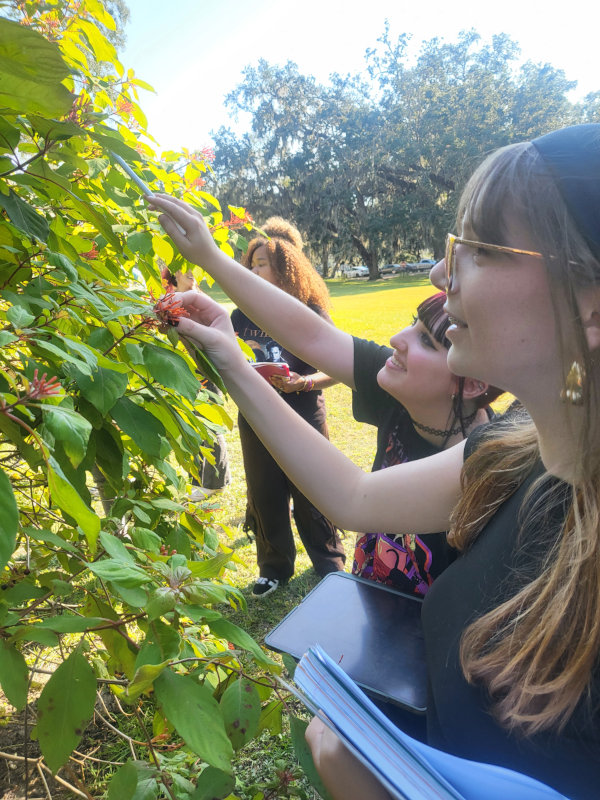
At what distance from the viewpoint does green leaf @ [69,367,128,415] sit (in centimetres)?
88

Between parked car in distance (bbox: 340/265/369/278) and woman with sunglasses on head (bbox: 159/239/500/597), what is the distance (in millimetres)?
41370

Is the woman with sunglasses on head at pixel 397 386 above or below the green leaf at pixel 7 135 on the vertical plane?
below

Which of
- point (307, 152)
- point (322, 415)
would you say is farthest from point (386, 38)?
point (322, 415)

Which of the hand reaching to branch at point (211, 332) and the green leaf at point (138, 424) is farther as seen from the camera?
the hand reaching to branch at point (211, 332)

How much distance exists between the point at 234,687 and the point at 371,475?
1.94 ft

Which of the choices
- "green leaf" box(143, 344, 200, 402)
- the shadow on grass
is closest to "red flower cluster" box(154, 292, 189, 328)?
"green leaf" box(143, 344, 200, 402)

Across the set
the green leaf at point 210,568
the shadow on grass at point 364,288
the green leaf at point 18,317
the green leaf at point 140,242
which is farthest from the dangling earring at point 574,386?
the shadow on grass at point 364,288

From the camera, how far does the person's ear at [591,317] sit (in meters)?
0.85

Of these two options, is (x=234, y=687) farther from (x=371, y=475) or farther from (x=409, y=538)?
(x=409, y=538)

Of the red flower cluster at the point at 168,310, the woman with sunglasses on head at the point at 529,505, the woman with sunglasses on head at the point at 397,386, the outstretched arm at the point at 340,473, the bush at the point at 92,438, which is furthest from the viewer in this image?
the woman with sunglasses on head at the point at 397,386

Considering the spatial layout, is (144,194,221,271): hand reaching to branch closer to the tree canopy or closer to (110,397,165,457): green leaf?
(110,397,165,457): green leaf

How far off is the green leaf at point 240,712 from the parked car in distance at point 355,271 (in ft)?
A: 139

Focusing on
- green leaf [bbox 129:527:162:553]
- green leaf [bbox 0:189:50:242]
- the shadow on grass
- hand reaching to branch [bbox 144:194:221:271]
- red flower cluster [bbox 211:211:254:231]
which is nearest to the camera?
green leaf [bbox 0:189:50:242]

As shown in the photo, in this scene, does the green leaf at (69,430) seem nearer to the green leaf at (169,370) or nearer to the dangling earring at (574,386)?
the green leaf at (169,370)
